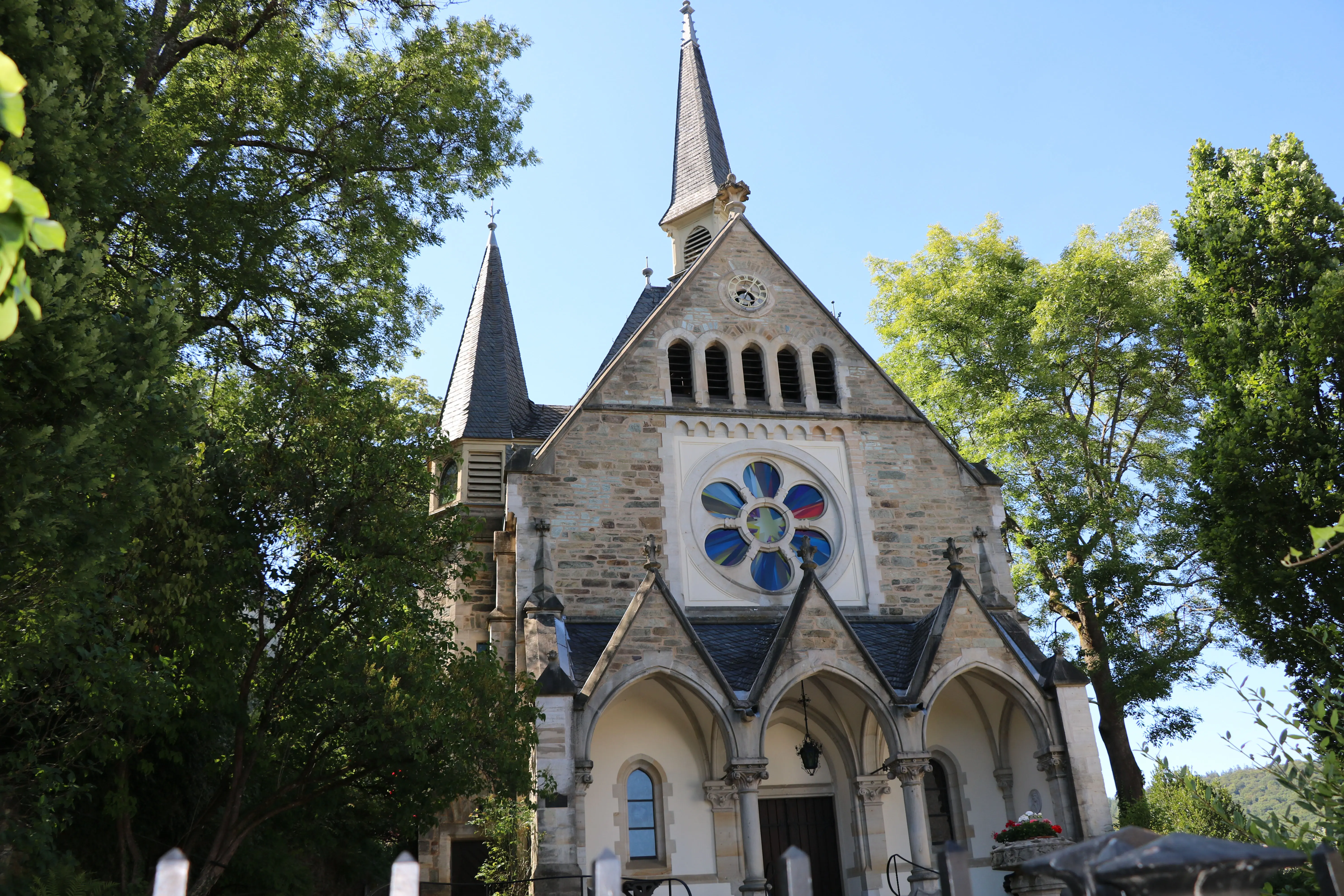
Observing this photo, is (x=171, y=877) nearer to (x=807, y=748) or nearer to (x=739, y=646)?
(x=739, y=646)

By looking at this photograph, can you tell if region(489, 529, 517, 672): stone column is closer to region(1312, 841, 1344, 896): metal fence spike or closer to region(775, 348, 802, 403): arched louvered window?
region(775, 348, 802, 403): arched louvered window

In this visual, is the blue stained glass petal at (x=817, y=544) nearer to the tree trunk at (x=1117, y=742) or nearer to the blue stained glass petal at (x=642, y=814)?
the blue stained glass petal at (x=642, y=814)

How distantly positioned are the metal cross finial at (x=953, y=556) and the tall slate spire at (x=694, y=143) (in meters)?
12.5

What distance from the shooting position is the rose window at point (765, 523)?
17.2 m

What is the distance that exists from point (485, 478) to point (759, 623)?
704 centimetres

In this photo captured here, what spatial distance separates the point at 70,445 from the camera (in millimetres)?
7047

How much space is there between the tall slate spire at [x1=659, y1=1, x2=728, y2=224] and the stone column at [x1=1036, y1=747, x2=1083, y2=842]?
614 inches

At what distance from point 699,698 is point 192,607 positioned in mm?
7079

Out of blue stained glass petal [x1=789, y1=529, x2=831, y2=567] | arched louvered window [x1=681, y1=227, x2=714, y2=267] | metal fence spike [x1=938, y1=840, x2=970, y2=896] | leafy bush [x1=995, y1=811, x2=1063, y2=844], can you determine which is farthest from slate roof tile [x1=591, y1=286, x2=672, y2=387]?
metal fence spike [x1=938, y1=840, x2=970, y2=896]

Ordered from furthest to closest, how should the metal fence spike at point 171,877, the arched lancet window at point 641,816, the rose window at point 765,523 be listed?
the rose window at point 765,523, the arched lancet window at point 641,816, the metal fence spike at point 171,877

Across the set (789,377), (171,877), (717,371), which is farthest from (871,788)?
(171,877)

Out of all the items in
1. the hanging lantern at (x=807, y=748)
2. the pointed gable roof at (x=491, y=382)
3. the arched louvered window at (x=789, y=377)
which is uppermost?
the pointed gable roof at (x=491, y=382)

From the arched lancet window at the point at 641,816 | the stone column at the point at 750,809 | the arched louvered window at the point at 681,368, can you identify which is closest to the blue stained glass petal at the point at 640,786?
the arched lancet window at the point at 641,816

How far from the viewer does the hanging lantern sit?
52.2 feet
